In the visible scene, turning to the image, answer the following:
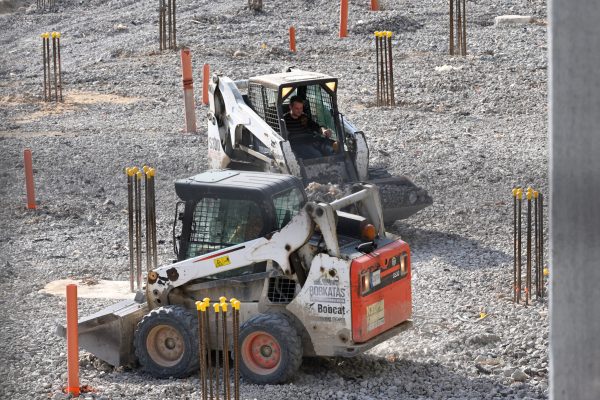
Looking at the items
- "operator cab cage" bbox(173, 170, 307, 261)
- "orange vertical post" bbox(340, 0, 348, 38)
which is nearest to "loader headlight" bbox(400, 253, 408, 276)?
"operator cab cage" bbox(173, 170, 307, 261)

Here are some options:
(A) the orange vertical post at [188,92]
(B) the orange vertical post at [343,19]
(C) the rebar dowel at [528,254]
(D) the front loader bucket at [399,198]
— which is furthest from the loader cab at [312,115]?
(B) the orange vertical post at [343,19]

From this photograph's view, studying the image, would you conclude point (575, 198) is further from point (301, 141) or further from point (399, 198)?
point (301, 141)

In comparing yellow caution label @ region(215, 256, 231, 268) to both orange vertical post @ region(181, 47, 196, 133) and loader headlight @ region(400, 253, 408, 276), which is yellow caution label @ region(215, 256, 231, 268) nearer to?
loader headlight @ region(400, 253, 408, 276)

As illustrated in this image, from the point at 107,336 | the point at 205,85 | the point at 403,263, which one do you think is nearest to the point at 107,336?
the point at 107,336

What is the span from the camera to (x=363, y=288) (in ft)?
27.5

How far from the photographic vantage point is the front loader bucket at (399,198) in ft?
44.4

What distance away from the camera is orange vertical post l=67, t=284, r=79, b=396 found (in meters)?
8.28

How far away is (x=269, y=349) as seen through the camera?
864 centimetres

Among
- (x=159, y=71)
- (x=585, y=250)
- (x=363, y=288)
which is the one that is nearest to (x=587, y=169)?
(x=585, y=250)

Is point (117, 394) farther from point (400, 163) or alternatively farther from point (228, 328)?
point (400, 163)

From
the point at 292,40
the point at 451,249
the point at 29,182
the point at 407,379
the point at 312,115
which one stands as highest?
the point at 292,40

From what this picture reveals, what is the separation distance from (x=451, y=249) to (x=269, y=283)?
192 inches

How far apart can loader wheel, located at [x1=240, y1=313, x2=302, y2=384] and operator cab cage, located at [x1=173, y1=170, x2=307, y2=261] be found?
2.57ft

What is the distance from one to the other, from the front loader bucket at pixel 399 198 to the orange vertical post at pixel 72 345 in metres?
5.88
